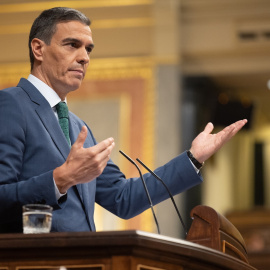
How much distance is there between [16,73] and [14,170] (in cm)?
608

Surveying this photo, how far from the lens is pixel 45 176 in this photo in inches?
78.0

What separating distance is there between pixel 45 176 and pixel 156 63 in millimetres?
6058

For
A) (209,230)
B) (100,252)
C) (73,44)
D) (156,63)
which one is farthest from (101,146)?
(156,63)

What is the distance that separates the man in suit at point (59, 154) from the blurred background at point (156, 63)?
203 inches

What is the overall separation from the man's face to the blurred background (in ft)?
17.0

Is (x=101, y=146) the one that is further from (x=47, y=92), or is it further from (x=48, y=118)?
(x=47, y=92)

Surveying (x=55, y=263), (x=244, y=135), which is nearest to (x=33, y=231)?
(x=55, y=263)

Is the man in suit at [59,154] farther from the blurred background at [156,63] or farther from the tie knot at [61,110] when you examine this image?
the blurred background at [156,63]

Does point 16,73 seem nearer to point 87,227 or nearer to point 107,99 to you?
point 107,99

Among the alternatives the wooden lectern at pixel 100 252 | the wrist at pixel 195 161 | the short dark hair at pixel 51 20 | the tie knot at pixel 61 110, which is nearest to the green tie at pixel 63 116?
the tie knot at pixel 61 110

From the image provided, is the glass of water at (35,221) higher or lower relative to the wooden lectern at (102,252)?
higher

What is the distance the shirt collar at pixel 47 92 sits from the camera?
2396 millimetres

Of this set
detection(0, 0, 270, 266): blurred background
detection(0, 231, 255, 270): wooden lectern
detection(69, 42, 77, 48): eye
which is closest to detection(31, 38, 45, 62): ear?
detection(69, 42, 77, 48): eye

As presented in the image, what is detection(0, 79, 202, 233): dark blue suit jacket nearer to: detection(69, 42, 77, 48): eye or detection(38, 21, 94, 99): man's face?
detection(38, 21, 94, 99): man's face
